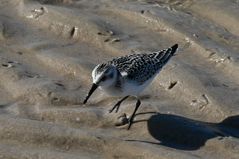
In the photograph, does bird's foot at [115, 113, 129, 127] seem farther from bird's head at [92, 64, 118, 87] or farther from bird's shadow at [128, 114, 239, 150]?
bird's head at [92, 64, 118, 87]

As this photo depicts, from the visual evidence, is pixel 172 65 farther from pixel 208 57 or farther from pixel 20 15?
pixel 20 15

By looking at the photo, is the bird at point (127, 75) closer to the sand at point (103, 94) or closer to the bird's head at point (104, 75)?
the bird's head at point (104, 75)

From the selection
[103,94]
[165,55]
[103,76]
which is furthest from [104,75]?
[165,55]

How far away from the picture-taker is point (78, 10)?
812 cm

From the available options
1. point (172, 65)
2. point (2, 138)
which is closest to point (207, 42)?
point (172, 65)

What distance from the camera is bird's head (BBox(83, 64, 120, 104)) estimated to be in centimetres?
600

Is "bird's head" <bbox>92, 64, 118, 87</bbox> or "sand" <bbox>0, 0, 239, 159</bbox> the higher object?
"bird's head" <bbox>92, 64, 118, 87</bbox>

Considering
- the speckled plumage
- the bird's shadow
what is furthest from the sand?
the speckled plumage

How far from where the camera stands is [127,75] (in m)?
6.32

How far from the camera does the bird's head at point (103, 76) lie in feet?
19.7

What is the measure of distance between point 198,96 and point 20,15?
99.8 inches

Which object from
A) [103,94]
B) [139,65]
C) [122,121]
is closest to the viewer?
[122,121]

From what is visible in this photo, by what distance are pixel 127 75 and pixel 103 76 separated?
0.38 meters

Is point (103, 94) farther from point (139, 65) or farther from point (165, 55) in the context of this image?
point (165, 55)
